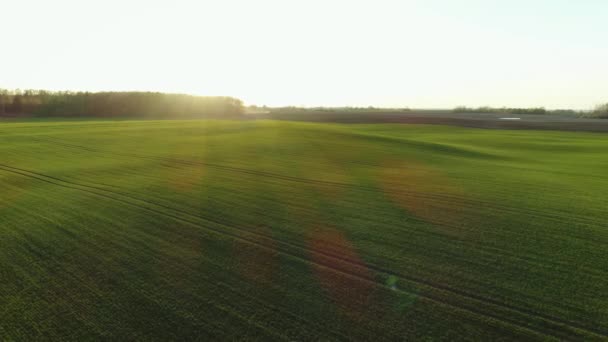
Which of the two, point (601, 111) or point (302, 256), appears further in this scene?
point (601, 111)

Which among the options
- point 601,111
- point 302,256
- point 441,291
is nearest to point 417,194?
point 302,256

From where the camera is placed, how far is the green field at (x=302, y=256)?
538 cm

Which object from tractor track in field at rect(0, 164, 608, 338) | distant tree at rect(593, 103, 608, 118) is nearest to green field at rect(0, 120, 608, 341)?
tractor track in field at rect(0, 164, 608, 338)

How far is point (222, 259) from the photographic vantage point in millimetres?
7477

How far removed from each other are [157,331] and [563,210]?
11977 millimetres

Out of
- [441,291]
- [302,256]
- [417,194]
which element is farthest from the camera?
[417,194]

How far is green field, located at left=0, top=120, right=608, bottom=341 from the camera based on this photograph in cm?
538

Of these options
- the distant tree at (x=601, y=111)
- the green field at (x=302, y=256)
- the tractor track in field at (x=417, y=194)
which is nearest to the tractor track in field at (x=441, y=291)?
the green field at (x=302, y=256)

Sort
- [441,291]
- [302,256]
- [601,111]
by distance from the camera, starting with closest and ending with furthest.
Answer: [441,291]
[302,256]
[601,111]

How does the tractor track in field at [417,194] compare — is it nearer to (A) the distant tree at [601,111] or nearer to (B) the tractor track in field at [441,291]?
(B) the tractor track in field at [441,291]

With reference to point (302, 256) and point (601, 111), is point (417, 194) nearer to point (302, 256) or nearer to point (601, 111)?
point (302, 256)

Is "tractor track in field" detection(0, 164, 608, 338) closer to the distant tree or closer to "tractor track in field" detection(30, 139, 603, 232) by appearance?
"tractor track in field" detection(30, 139, 603, 232)

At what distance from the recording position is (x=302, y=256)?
7641 mm

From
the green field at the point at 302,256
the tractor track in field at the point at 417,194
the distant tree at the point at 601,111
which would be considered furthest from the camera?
the distant tree at the point at 601,111
